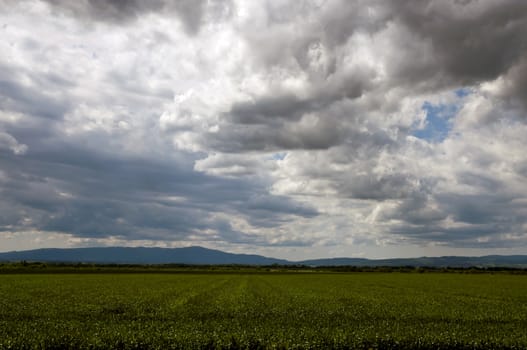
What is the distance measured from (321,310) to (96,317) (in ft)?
70.7

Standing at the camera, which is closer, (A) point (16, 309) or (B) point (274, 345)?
(B) point (274, 345)

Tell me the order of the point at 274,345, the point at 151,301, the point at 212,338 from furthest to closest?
the point at 151,301 → the point at 212,338 → the point at 274,345

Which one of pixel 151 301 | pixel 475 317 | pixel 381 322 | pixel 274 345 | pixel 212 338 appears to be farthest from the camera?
pixel 151 301

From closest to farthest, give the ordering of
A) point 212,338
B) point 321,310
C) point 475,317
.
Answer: point 212,338, point 475,317, point 321,310

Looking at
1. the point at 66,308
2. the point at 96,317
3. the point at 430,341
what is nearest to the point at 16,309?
the point at 66,308

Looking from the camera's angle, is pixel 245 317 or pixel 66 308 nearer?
pixel 245 317

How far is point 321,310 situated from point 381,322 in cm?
818

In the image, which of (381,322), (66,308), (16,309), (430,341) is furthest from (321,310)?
(16,309)

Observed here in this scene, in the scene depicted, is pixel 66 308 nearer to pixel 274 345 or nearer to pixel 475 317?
pixel 274 345

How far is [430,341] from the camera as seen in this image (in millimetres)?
27875

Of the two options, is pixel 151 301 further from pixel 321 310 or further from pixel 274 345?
pixel 274 345

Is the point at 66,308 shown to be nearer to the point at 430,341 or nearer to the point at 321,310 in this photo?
the point at 321,310

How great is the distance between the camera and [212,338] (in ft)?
89.9

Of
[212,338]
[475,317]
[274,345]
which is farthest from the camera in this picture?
[475,317]
